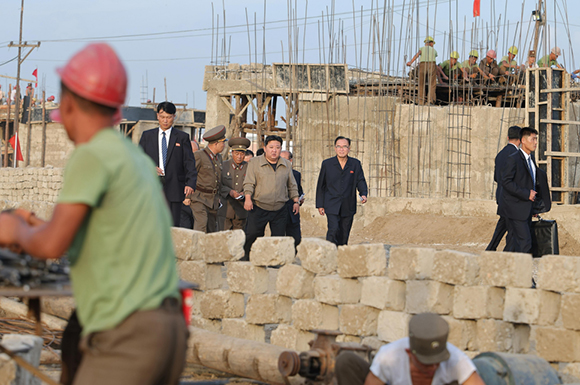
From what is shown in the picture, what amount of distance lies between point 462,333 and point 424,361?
2.37 meters

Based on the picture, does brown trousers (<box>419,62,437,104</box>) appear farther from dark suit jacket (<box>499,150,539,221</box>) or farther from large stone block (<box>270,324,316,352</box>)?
large stone block (<box>270,324,316,352</box>)

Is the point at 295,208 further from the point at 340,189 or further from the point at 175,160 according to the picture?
the point at 175,160

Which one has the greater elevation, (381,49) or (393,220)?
(381,49)

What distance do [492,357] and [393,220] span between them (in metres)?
10.8

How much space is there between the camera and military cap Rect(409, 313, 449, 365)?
3.84 m

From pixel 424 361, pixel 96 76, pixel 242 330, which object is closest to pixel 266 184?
pixel 242 330

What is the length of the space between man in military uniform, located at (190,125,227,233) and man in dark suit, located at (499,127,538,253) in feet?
13.0

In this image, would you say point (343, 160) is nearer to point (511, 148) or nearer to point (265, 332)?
point (511, 148)

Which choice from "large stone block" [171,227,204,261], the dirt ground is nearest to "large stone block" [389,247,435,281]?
"large stone block" [171,227,204,261]

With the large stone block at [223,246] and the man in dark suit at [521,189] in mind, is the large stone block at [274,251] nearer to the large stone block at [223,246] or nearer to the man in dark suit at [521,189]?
the large stone block at [223,246]

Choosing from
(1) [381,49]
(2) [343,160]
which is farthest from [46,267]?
(1) [381,49]

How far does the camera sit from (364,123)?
18109 millimetres

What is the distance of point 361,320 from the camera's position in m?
6.44

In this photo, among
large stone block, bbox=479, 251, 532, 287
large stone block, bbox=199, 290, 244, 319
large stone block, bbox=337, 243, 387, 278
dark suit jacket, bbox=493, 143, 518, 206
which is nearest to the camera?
large stone block, bbox=479, 251, 532, 287
